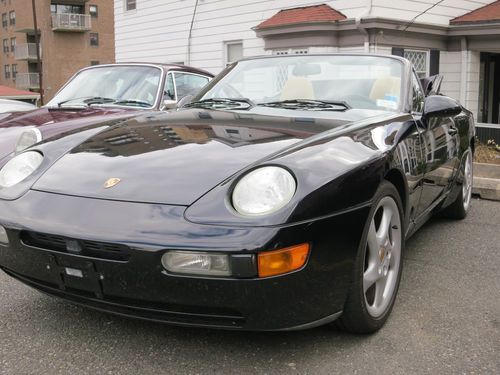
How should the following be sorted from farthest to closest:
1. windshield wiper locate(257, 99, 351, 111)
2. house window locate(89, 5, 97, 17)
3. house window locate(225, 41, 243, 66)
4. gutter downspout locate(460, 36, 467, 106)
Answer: house window locate(89, 5, 97, 17)
house window locate(225, 41, 243, 66)
gutter downspout locate(460, 36, 467, 106)
windshield wiper locate(257, 99, 351, 111)

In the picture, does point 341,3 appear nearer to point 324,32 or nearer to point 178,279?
point 324,32

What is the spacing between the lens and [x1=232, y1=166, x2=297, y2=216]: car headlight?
7.29 feet

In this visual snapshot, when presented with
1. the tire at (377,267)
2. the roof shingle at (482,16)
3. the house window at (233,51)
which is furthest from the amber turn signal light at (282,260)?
the house window at (233,51)

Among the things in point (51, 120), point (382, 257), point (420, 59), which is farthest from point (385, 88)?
point (420, 59)

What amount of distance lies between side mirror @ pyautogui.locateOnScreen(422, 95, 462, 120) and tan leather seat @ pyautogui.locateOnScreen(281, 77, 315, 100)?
726 millimetres

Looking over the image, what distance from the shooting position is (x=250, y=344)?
8.46ft

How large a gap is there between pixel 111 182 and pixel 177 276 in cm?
60

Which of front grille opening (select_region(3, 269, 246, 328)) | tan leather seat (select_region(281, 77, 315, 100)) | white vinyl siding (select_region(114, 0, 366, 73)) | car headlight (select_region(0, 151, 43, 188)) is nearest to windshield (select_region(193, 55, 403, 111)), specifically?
tan leather seat (select_region(281, 77, 315, 100))

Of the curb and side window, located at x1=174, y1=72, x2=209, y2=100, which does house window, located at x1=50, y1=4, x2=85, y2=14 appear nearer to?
side window, located at x1=174, y1=72, x2=209, y2=100

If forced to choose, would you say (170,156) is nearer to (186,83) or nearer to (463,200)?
(463,200)

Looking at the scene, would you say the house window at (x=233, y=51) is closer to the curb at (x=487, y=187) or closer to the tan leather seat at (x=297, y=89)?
the curb at (x=487, y=187)

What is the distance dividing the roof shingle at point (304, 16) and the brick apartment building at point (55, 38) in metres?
40.4

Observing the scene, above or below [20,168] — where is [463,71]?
above

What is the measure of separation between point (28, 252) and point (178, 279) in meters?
0.73
